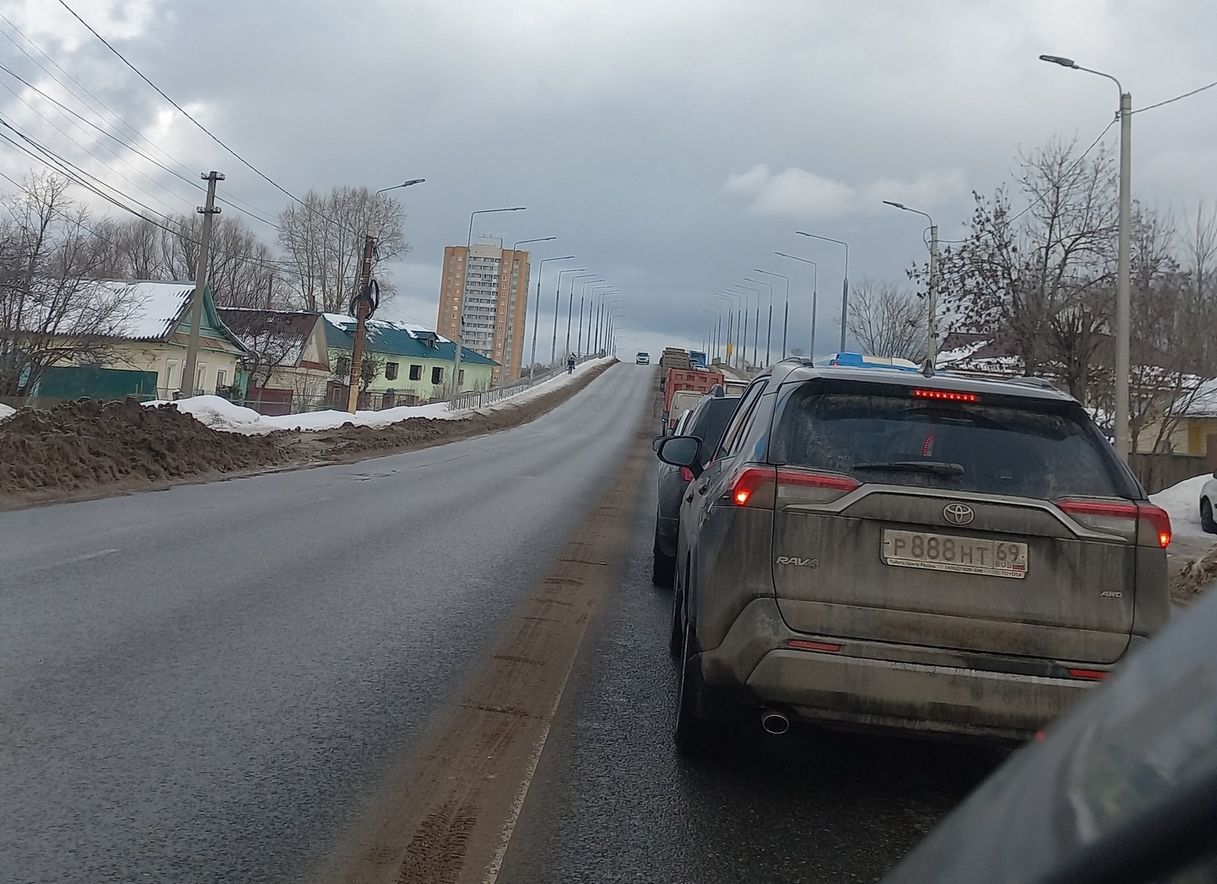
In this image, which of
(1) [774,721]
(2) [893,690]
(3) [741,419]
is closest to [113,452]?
→ (3) [741,419]

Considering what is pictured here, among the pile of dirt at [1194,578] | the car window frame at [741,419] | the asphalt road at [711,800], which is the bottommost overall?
the asphalt road at [711,800]

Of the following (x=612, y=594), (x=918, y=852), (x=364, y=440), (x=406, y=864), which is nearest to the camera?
(x=918, y=852)

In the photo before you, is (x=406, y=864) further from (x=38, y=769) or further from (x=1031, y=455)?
(x=1031, y=455)

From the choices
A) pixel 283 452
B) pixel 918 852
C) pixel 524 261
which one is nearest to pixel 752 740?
pixel 918 852

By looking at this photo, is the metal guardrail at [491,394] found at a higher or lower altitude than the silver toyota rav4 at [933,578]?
higher

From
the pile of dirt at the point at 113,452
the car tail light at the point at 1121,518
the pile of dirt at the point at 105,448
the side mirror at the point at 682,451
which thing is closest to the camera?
the car tail light at the point at 1121,518

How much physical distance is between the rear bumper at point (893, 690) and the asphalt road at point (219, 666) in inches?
63.8

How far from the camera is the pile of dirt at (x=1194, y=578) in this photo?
Answer: 37.8ft

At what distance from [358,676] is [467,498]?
10299 millimetres

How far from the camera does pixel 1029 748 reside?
1.29 metres

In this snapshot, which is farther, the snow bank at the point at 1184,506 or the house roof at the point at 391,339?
the house roof at the point at 391,339

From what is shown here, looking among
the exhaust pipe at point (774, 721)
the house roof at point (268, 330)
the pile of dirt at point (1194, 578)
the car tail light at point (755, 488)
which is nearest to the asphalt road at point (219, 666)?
the exhaust pipe at point (774, 721)

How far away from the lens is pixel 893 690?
153 inches

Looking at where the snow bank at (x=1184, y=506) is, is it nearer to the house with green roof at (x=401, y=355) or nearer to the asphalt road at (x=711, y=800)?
the asphalt road at (x=711, y=800)
